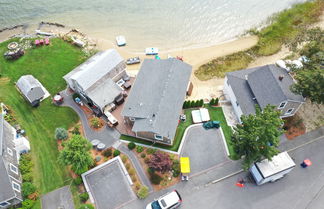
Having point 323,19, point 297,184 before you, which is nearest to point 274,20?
point 323,19

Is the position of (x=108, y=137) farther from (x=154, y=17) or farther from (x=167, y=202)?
(x=154, y=17)

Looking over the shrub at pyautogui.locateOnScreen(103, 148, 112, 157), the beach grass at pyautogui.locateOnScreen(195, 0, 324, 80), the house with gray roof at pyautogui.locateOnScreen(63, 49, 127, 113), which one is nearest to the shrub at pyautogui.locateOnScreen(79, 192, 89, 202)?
the shrub at pyautogui.locateOnScreen(103, 148, 112, 157)

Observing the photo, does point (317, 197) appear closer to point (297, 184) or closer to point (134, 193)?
point (297, 184)

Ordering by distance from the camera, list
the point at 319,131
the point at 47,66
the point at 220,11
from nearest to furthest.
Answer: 1. the point at 319,131
2. the point at 47,66
3. the point at 220,11

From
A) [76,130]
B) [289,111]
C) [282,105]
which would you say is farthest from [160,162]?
[289,111]

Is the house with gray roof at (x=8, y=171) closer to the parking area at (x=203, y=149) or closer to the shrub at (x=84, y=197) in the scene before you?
the shrub at (x=84, y=197)

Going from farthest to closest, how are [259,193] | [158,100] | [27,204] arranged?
[158,100] → [259,193] → [27,204]
